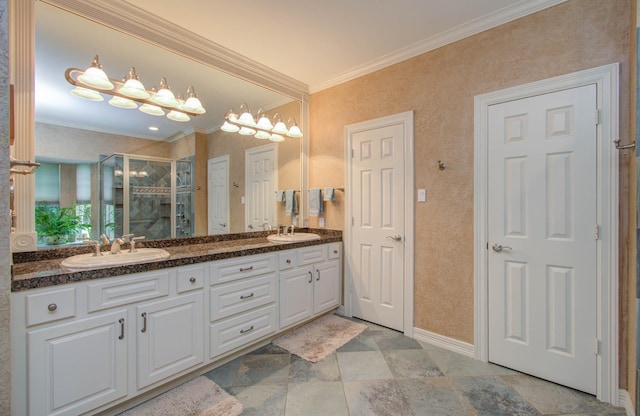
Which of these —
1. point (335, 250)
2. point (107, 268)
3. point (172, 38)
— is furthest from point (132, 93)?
point (335, 250)

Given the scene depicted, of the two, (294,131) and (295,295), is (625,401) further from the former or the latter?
(294,131)

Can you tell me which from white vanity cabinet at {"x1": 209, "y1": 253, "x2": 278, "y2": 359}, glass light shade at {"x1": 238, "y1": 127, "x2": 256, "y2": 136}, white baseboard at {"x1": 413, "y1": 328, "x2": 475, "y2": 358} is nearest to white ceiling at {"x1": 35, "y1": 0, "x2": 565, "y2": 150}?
glass light shade at {"x1": 238, "y1": 127, "x2": 256, "y2": 136}

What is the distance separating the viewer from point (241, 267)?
2199 mm

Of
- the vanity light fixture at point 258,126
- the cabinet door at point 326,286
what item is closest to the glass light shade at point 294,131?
the vanity light fixture at point 258,126

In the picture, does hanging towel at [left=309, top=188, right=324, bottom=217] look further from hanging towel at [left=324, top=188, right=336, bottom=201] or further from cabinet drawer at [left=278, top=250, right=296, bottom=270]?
cabinet drawer at [left=278, top=250, right=296, bottom=270]

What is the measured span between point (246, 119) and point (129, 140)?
A: 42.5 inches

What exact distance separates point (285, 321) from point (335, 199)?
4.57 ft

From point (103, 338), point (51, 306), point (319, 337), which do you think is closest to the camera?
point (51, 306)

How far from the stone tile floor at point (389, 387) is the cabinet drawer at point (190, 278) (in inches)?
27.1

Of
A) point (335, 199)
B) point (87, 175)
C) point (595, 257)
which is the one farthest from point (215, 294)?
point (595, 257)

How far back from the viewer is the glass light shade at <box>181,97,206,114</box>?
92.4 inches

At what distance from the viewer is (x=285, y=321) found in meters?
2.55

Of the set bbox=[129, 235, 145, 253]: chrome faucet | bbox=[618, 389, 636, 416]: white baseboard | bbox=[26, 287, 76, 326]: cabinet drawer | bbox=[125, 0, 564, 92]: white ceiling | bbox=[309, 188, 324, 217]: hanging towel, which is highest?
bbox=[125, 0, 564, 92]: white ceiling

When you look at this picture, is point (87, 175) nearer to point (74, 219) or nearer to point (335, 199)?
point (74, 219)
